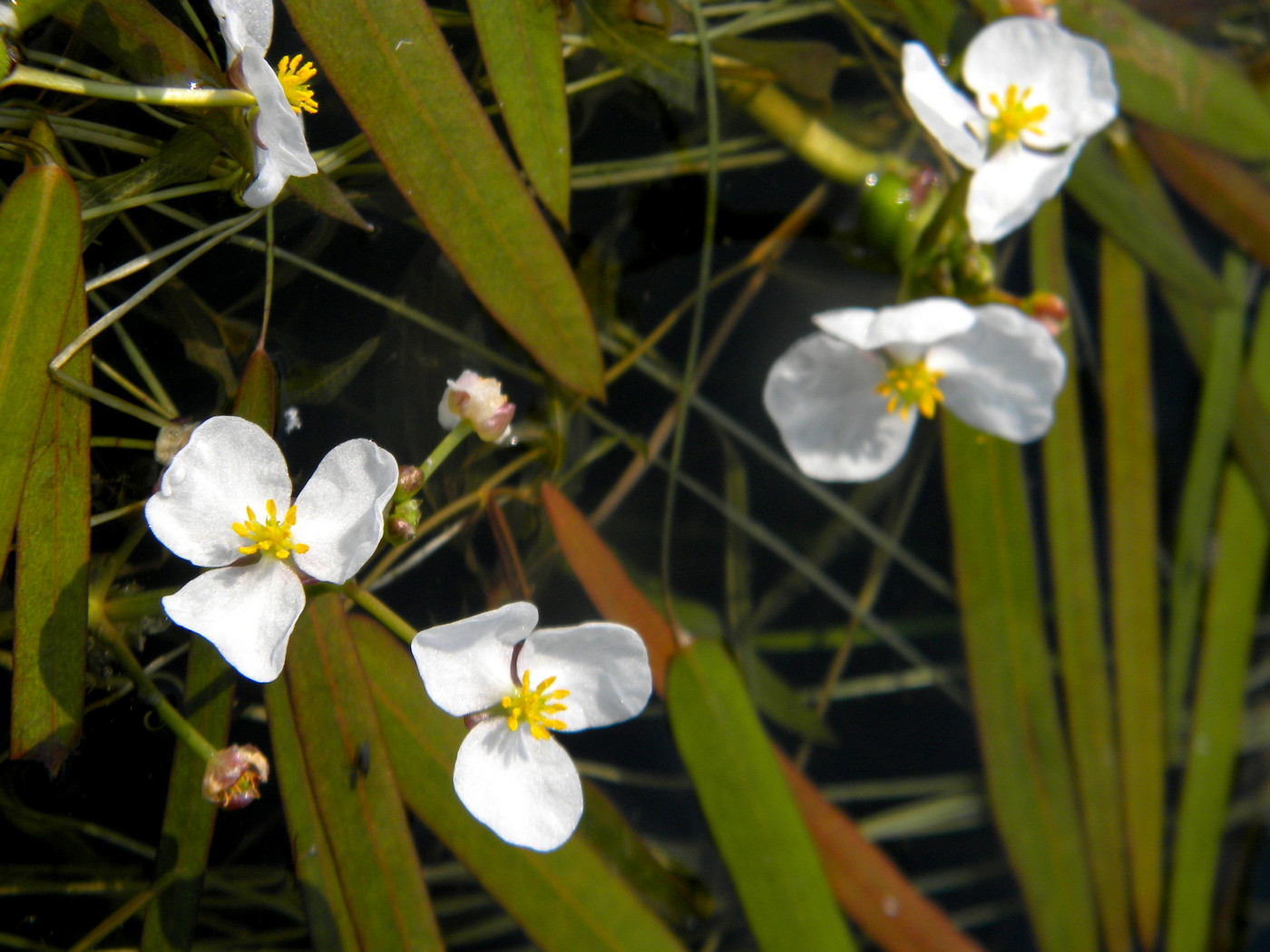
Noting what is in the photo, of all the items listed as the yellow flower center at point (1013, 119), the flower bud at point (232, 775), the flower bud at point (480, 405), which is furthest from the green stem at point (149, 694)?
the yellow flower center at point (1013, 119)

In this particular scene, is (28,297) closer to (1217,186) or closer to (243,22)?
(243,22)

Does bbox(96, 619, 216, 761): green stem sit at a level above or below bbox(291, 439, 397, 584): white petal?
below

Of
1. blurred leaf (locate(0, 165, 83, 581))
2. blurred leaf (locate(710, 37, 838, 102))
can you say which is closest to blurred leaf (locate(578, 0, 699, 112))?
blurred leaf (locate(710, 37, 838, 102))

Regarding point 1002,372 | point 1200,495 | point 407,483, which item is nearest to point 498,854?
point 407,483

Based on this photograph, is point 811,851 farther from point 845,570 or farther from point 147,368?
point 147,368

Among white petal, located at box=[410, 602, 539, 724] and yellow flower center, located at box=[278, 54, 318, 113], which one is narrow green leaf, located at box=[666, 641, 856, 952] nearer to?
white petal, located at box=[410, 602, 539, 724]

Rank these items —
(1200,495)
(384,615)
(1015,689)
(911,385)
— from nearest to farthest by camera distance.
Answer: (384,615)
(911,385)
(1015,689)
(1200,495)
